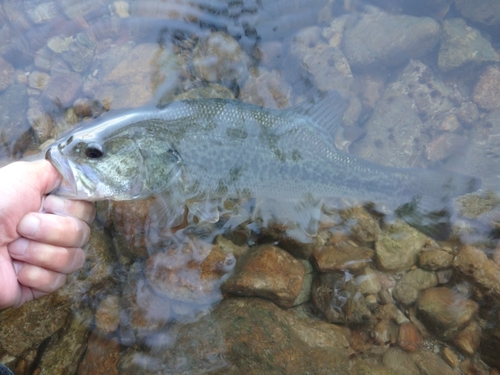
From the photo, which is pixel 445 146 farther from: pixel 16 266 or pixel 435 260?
pixel 16 266

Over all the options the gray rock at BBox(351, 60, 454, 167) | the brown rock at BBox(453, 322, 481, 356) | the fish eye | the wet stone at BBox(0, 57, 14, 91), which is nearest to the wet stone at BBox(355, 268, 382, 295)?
the brown rock at BBox(453, 322, 481, 356)

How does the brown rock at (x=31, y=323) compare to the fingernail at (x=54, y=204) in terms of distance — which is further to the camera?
the brown rock at (x=31, y=323)

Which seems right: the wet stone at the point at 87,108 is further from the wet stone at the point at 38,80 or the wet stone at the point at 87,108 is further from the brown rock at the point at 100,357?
the brown rock at the point at 100,357

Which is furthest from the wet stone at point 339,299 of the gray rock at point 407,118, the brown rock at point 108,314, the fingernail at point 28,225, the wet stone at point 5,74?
the wet stone at point 5,74

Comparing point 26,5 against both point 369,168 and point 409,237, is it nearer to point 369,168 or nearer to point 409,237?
point 369,168

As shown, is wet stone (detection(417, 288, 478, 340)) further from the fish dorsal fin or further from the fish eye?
the fish eye

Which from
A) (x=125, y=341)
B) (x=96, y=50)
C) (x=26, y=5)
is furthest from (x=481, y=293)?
(x=26, y=5)
